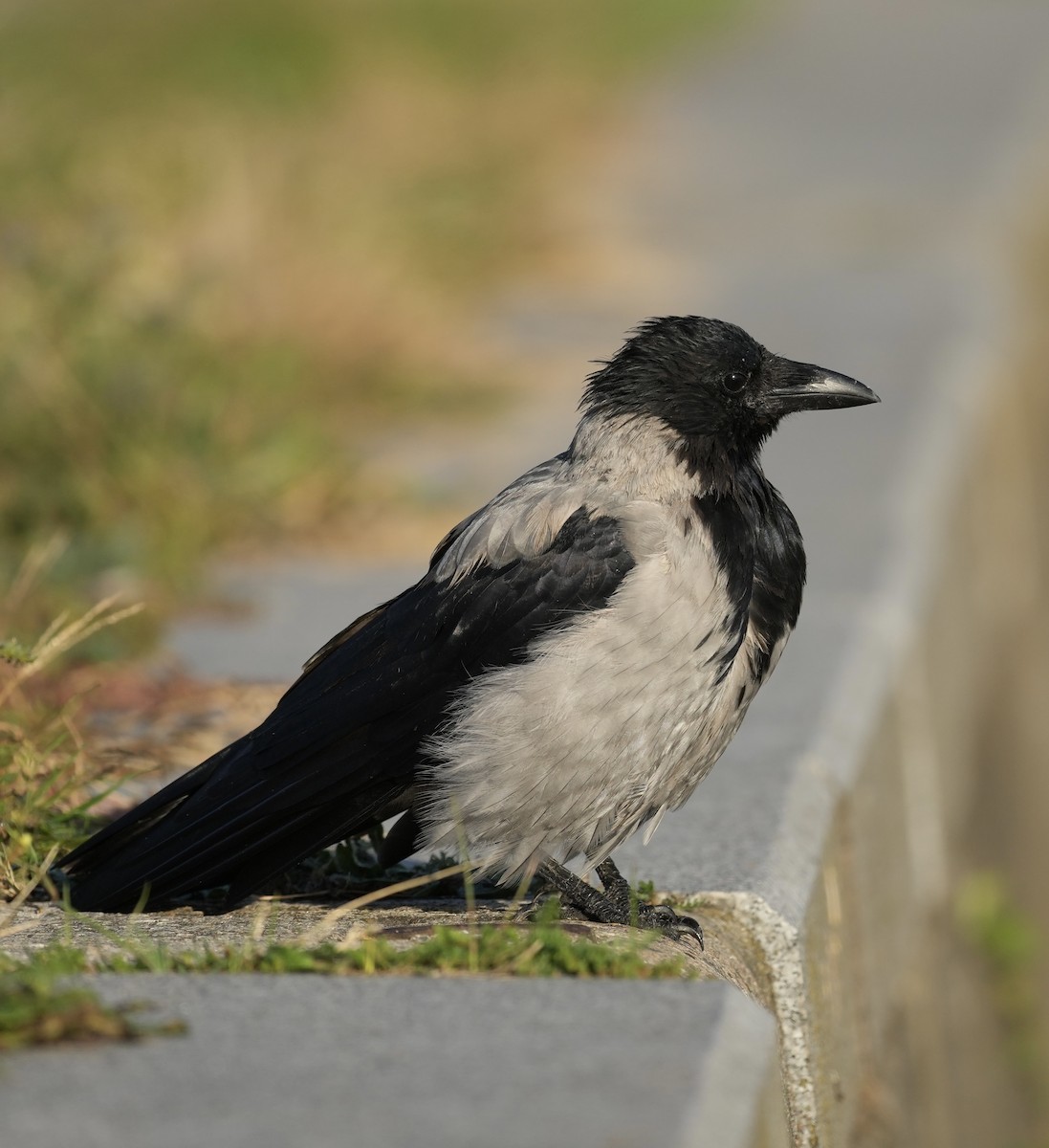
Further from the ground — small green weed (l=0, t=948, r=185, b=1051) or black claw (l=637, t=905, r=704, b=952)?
black claw (l=637, t=905, r=704, b=952)

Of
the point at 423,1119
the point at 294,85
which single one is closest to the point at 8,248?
the point at 423,1119

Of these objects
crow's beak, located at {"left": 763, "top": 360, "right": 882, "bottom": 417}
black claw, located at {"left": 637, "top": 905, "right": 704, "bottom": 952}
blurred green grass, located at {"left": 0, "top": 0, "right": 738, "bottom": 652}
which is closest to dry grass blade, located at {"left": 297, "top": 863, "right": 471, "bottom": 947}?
black claw, located at {"left": 637, "top": 905, "right": 704, "bottom": 952}

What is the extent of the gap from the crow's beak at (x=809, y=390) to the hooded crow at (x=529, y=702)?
9.9 inches

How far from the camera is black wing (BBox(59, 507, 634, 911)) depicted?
3678 mm

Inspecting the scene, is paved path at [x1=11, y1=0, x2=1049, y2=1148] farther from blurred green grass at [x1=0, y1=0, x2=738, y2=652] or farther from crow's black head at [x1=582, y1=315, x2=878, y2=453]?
crow's black head at [x1=582, y1=315, x2=878, y2=453]

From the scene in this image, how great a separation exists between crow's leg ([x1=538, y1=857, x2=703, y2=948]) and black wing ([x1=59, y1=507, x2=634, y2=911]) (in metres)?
0.34

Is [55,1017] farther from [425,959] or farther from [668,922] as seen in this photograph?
[668,922]

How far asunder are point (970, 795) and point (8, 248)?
155 inches

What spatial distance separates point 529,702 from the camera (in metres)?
3.62

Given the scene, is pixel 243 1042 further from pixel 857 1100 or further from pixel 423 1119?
pixel 857 1100

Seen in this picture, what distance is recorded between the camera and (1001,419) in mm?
9242

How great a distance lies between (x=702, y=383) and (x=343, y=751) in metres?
1.07

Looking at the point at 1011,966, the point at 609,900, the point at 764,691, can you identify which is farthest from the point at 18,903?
the point at 1011,966

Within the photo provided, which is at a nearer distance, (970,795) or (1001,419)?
(970,795)
